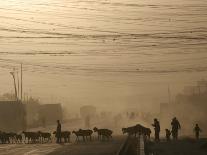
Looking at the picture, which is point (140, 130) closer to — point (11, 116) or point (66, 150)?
point (66, 150)

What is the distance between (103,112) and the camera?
19688 cm

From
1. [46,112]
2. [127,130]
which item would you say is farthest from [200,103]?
[127,130]

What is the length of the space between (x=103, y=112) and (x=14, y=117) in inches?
3981

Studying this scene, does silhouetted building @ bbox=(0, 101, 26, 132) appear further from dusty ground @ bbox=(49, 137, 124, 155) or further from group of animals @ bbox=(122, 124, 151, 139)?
dusty ground @ bbox=(49, 137, 124, 155)

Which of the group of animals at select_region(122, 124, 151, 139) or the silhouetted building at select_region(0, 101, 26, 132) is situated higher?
the silhouetted building at select_region(0, 101, 26, 132)

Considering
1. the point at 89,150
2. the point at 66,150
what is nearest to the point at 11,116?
the point at 66,150

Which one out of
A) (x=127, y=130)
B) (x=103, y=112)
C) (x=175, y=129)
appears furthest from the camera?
(x=103, y=112)

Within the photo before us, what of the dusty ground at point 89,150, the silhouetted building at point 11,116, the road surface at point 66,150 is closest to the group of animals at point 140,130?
the road surface at point 66,150

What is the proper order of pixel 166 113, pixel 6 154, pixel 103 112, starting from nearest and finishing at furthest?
1. pixel 6 154
2. pixel 166 113
3. pixel 103 112

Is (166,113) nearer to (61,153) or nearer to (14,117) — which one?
(14,117)

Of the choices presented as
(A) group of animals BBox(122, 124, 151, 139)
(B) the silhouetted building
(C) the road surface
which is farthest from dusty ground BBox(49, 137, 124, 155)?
(B) the silhouetted building

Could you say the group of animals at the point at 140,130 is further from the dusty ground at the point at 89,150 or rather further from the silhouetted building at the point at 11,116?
the silhouetted building at the point at 11,116

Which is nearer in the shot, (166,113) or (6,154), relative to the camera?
(6,154)

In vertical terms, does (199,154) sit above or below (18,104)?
below
